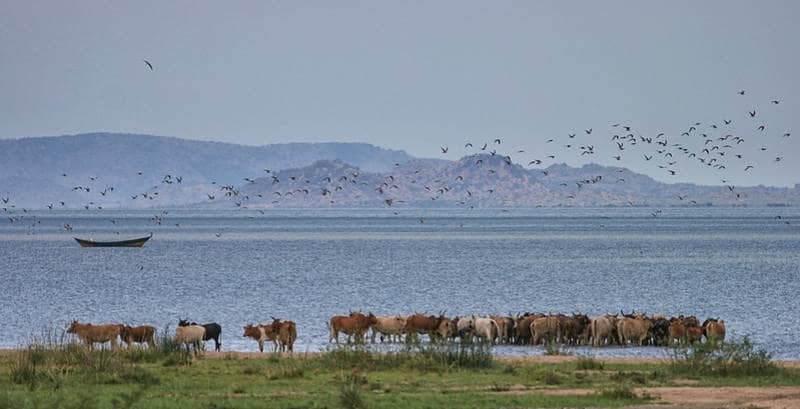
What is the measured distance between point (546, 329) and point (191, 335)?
10804mm

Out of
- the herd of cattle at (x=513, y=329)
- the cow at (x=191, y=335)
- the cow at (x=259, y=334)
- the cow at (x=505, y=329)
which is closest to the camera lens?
the cow at (x=191, y=335)

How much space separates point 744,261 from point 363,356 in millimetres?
79832

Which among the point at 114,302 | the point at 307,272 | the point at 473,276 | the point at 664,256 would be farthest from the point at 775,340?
the point at 664,256

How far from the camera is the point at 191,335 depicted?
32.7 meters

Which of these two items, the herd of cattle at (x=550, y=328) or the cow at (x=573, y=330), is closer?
the herd of cattle at (x=550, y=328)

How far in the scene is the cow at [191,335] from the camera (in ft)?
104

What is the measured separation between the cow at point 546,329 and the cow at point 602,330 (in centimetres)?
97

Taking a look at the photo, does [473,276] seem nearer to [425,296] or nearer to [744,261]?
[425,296]

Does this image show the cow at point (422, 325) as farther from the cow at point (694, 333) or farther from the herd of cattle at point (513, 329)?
the cow at point (694, 333)

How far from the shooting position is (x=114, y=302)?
62344 millimetres

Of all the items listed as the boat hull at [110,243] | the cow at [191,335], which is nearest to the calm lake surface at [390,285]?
the boat hull at [110,243]

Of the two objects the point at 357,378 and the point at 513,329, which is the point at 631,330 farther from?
the point at 357,378

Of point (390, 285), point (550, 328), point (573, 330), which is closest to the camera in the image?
point (550, 328)

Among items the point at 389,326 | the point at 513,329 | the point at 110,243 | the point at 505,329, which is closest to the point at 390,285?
the point at 513,329
